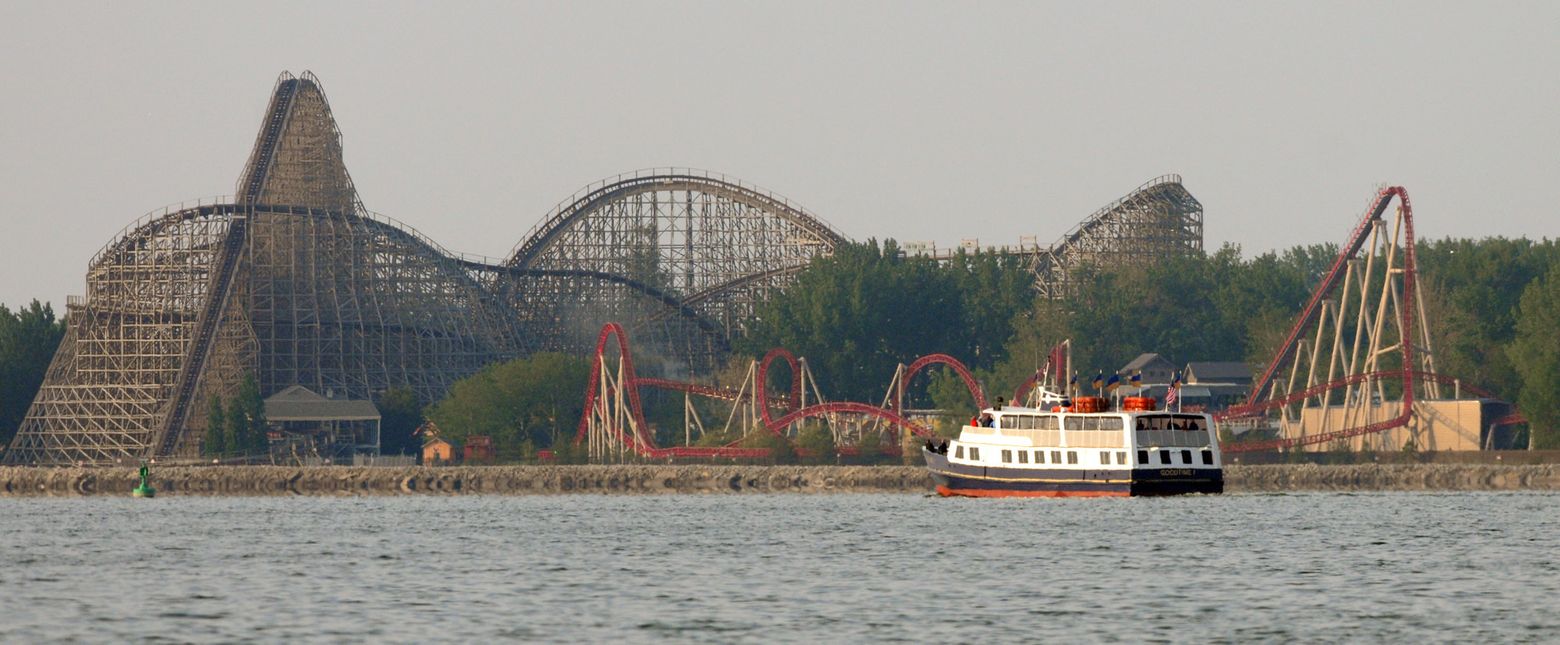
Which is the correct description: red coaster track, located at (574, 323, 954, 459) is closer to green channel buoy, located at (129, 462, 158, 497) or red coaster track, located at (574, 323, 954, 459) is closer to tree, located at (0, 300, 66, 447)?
green channel buoy, located at (129, 462, 158, 497)

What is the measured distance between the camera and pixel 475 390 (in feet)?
400

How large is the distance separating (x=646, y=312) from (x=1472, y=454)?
59715 millimetres

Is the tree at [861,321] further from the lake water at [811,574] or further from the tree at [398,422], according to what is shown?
the lake water at [811,574]

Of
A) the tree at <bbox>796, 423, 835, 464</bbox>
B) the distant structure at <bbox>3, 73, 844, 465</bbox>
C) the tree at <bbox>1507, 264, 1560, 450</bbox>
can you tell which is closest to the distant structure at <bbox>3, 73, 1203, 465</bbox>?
the distant structure at <bbox>3, 73, 844, 465</bbox>

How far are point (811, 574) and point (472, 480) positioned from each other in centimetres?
5790

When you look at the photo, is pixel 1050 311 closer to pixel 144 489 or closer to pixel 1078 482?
pixel 144 489

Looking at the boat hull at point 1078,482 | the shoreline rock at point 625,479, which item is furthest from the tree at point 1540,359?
the boat hull at point 1078,482

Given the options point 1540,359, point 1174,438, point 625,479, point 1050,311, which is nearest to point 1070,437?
point 1174,438

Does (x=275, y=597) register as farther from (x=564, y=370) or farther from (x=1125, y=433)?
(x=564, y=370)

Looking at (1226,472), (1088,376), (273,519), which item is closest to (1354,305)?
(1088,376)

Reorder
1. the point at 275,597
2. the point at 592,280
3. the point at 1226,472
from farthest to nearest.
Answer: the point at 592,280 < the point at 1226,472 < the point at 275,597

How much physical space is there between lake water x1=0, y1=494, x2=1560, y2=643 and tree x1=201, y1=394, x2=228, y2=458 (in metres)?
36.4

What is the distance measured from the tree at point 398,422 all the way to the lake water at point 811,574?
146 feet

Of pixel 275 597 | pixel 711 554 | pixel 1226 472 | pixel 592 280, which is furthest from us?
pixel 592 280
